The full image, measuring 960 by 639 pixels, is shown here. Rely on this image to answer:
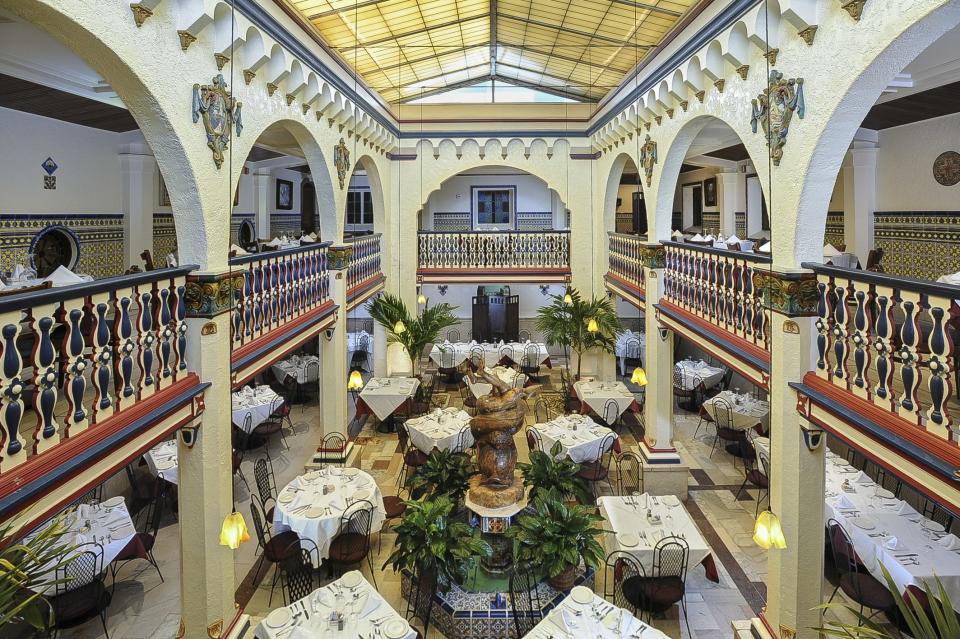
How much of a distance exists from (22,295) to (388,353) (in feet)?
43.1

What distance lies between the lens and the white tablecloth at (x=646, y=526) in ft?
23.9

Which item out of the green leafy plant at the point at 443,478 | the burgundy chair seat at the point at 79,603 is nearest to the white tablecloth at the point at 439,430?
the green leafy plant at the point at 443,478

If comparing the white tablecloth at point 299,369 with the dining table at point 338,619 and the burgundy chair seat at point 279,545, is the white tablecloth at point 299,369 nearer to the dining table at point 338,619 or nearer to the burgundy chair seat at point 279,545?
the burgundy chair seat at point 279,545

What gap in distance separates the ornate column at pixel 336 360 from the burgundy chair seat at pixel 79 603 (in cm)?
459

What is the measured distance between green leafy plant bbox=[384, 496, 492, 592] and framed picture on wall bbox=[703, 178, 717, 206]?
16.1 m

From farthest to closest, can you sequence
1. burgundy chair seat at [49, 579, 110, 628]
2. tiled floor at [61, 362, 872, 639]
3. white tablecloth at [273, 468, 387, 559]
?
white tablecloth at [273, 468, 387, 559] < tiled floor at [61, 362, 872, 639] < burgundy chair seat at [49, 579, 110, 628]

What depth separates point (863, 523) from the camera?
7.33 metres

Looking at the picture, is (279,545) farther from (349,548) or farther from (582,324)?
(582,324)

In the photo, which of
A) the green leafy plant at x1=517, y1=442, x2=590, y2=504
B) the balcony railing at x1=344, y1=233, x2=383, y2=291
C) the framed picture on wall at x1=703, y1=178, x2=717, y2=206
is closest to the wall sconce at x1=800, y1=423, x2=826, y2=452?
the green leafy plant at x1=517, y1=442, x2=590, y2=504

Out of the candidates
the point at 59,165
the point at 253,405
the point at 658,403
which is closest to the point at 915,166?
the point at 658,403

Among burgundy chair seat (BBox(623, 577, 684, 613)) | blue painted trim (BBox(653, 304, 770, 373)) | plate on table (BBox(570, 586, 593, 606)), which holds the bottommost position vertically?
burgundy chair seat (BBox(623, 577, 684, 613))

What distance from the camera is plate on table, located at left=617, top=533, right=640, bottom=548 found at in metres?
7.35

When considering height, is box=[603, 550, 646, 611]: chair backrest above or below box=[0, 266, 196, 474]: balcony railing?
below

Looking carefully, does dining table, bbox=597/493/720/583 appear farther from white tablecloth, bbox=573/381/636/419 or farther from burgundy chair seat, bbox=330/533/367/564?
white tablecloth, bbox=573/381/636/419
